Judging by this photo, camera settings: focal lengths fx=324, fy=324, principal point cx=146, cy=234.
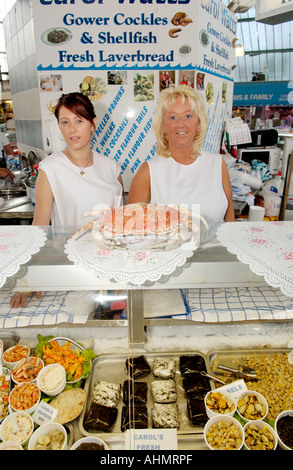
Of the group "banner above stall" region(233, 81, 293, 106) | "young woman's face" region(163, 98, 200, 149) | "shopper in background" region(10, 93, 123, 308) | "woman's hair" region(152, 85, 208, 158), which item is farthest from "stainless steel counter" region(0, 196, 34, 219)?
"banner above stall" region(233, 81, 293, 106)

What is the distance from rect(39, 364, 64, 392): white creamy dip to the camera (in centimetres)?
151

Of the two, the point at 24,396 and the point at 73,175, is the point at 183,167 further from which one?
the point at 24,396

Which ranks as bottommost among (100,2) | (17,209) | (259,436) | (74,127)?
(259,436)

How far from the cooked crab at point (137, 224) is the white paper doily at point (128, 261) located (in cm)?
5

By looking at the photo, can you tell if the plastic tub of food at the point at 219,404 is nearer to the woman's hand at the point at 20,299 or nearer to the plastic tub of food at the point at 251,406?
the plastic tub of food at the point at 251,406

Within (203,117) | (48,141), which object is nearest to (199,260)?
(203,117)

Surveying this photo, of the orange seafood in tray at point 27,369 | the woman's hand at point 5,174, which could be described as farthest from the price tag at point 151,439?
the woman's hand at point 5,174

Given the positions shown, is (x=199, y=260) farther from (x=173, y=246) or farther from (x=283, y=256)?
(x=283, y=256)

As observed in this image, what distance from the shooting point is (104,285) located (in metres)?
1.22

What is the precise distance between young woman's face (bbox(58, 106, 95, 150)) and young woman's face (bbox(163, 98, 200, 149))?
0.55m

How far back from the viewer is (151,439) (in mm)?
1191

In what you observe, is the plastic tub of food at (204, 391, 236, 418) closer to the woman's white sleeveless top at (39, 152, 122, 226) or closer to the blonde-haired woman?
the blonde-haired woman

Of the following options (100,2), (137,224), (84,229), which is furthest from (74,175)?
(100,2)

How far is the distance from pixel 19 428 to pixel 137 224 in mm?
979
